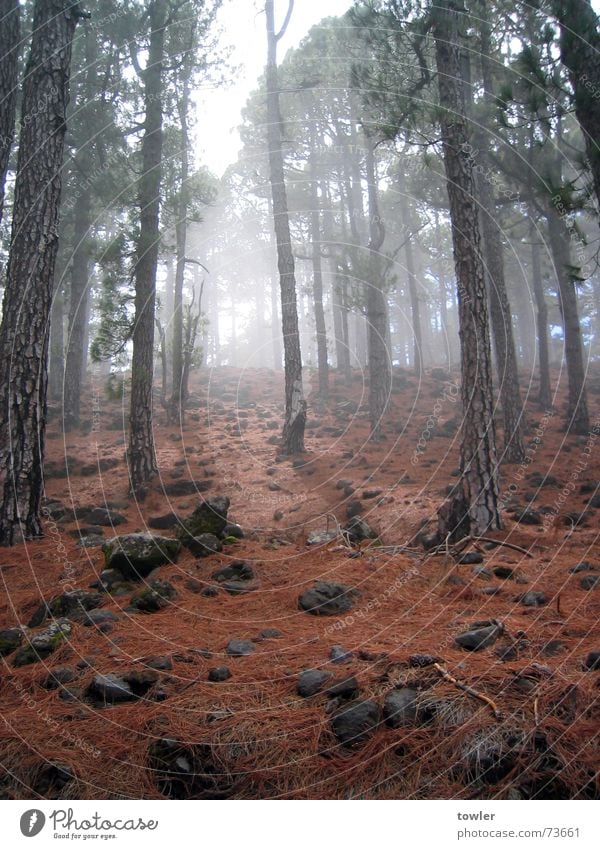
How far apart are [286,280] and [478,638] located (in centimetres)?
1209

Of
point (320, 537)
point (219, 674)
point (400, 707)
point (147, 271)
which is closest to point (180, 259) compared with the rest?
point (147, 271)

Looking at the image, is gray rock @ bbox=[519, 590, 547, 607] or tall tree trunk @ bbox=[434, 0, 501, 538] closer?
gray rock @ bbox=[519, 590, 547, 607]

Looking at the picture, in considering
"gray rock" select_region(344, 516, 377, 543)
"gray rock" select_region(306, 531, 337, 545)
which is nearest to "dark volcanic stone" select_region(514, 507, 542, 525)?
"gray rock" select_region(344, 516, 377, 543)

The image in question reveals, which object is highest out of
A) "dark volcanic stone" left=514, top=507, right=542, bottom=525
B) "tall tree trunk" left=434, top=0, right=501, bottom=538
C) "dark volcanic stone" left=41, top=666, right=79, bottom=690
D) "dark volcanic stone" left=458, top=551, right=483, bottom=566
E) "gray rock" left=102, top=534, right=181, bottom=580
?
"tall tree trunk" left=434, top=0, right=501, bottom=538

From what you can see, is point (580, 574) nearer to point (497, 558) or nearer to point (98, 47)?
point (497, 558)

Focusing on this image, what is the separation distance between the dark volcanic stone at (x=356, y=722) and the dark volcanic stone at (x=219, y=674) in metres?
0.84

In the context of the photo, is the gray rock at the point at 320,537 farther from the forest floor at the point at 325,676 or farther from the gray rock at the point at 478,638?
the gray rock at the point at 478,638

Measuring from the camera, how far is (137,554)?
214 inches

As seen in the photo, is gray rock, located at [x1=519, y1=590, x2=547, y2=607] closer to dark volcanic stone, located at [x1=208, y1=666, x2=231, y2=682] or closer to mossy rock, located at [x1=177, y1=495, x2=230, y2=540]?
dark volcanic stone, located at [x1=208, y1=666, x2=231, y2=682]

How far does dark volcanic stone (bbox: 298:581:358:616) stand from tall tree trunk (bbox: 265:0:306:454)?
9095 mm

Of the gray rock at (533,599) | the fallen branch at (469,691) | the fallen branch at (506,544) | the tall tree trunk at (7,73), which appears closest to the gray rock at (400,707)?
the fallen branch at (469,691)

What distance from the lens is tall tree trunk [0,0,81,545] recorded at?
6613 millimetres

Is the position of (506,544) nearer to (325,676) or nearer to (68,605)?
(325,676)

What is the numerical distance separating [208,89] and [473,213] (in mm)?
10870
